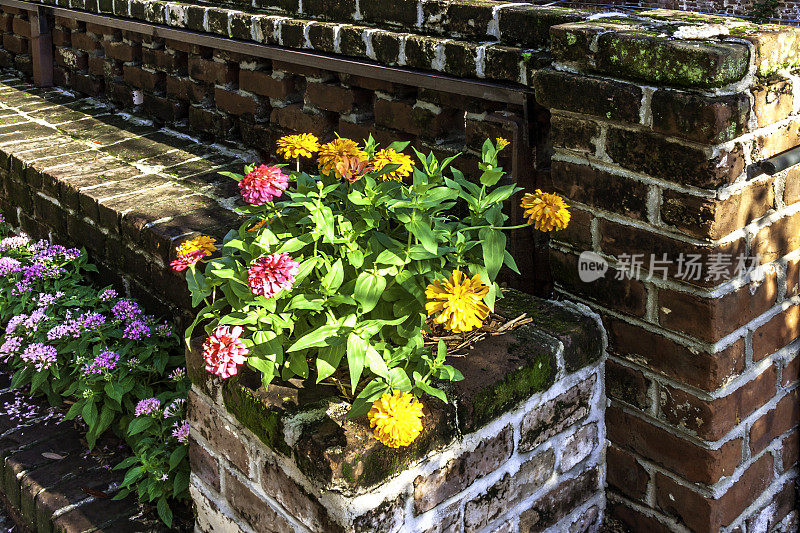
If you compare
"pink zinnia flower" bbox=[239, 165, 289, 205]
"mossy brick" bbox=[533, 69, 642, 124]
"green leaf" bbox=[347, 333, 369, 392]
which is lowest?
"green leaf" bbox=[347, 333, 369, 392]

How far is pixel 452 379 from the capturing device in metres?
1.72

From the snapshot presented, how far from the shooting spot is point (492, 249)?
1.85 metres

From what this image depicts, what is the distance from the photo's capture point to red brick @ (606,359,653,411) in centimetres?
200

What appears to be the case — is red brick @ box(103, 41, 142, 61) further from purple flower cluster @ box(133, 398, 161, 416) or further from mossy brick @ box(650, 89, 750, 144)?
mossy brick @ box(650, 89, 750, 144)

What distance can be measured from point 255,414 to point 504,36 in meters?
1.20

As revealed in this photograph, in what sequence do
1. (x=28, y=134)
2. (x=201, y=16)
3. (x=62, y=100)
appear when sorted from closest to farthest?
(x=201, y=16) → (x=28, y=134) → (x=62, y=100)

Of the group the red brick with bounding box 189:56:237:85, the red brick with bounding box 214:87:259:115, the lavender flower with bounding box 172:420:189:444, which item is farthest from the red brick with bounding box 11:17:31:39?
the lavender flower with bounding box 172:420:189:444

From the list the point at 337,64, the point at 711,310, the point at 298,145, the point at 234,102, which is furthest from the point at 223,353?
the point at 234,102

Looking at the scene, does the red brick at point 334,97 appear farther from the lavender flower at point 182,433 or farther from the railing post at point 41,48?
the railing post at point 41,48

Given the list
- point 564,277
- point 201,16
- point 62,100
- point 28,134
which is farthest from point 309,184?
point 62,100

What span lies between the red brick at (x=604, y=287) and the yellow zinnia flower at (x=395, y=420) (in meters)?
0.65

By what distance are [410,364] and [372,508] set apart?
0.32 meters

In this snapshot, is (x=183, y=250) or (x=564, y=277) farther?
(x=564, y=277)

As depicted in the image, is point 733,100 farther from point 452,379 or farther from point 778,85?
point 452,379
